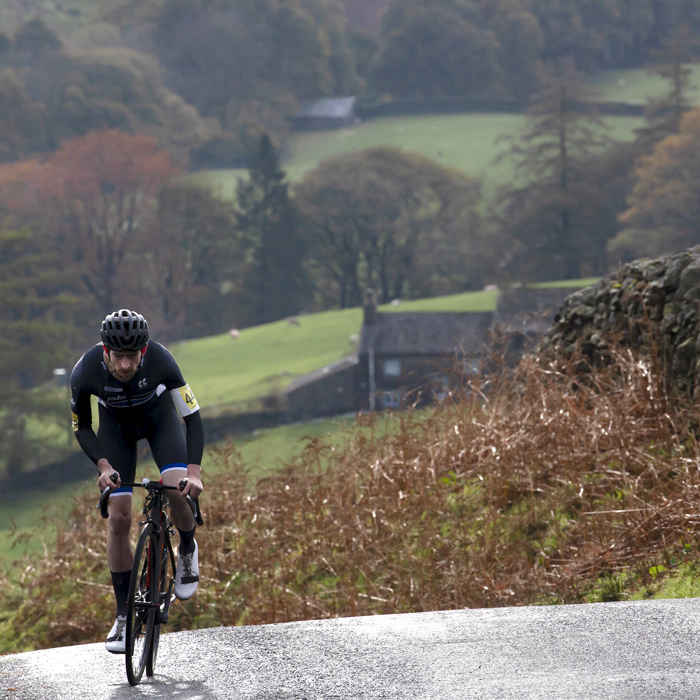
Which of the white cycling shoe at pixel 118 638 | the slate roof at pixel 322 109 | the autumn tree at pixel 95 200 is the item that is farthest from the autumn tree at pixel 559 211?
the white cycling shoe at pixel 118 638

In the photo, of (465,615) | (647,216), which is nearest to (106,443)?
(465,615)

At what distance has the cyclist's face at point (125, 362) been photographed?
15.9 ft

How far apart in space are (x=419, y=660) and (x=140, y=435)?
81.0 inches

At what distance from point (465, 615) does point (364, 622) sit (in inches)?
26.5

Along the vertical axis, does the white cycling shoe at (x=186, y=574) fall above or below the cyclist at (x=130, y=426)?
below

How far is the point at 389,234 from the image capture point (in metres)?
64.5

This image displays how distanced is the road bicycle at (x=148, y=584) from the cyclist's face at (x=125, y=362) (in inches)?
23.1

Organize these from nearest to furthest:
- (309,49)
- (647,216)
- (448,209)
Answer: (647,216) < (448,209) < (309,49)

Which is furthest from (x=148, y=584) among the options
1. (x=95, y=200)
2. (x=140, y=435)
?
(x=95, y=200)

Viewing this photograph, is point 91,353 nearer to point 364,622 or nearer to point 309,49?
point 364,622

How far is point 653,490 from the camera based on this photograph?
26.0ft

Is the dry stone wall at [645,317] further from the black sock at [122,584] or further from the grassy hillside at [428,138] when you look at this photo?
the grassy hillside at [428,138]

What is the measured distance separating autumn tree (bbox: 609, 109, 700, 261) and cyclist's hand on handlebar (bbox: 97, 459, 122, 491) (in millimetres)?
55286

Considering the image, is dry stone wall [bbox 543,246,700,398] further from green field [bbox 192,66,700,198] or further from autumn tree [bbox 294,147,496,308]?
green field [bbox 192,66,700,198]
